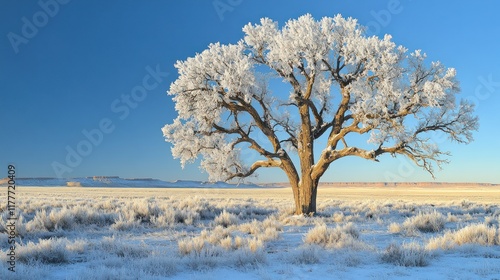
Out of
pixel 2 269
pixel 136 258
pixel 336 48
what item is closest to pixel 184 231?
pixel 136 258

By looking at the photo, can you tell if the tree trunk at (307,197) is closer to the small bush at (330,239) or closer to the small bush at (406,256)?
the small bush at (330,239)

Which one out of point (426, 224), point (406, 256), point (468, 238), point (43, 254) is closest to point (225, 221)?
point (426, 224)

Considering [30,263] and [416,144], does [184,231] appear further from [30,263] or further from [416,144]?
[416,144]

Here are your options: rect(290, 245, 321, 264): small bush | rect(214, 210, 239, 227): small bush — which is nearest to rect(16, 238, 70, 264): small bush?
rect(290, 245, 321, 264): small bush

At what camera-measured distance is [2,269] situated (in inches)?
258

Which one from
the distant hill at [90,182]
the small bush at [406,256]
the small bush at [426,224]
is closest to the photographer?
the small bush at [406,256]

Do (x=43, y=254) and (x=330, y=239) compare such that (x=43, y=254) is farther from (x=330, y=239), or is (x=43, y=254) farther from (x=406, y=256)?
(x=406, y=256)

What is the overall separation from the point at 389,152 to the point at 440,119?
261cm

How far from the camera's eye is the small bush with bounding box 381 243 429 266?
7.71 metres

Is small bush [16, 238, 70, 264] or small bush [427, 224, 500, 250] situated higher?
small bush [16, 238, 70, 264]

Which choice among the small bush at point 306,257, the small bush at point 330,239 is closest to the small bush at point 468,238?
the small bush at point 330,239

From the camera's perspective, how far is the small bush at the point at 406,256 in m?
7.71

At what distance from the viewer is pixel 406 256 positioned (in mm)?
7758

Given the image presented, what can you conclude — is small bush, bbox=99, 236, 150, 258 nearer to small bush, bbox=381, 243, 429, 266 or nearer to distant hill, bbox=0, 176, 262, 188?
small bush, bbox=381, 243, 429, 266
